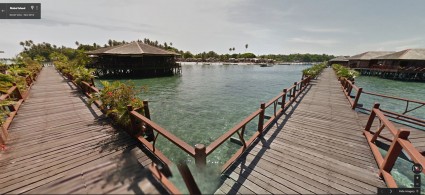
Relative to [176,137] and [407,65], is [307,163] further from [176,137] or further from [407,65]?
[407,65]

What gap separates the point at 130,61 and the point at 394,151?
1318 inches

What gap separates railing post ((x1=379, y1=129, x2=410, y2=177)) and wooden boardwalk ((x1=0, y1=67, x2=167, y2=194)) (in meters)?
4.77

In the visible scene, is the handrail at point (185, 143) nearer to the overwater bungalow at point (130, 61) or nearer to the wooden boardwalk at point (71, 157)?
the wooden boardwalk at point (71, 157)

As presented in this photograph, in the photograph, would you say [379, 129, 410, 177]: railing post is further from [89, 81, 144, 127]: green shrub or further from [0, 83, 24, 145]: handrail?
[0, 83, 24, 145]: handrail

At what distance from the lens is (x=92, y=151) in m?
4.77

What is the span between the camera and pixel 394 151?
3.72 m

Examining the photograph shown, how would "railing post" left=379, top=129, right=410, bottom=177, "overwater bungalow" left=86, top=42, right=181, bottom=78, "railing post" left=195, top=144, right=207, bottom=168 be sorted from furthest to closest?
"overwater bungalow" left=86, top=42, right=181, bottom=78 < "railing post" left=379, top=129, right=410, bottom=177 < "railing post" left=195, top=144, right=207, bottom=168

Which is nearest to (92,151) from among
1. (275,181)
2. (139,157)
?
(139,157)

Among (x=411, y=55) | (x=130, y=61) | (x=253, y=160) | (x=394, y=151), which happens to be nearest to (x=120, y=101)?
(x=253, y=160)

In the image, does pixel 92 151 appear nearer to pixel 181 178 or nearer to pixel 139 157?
pixel 139 157

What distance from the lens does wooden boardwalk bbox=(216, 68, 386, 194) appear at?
3.73 m

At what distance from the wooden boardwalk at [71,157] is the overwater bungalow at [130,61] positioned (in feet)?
72.0

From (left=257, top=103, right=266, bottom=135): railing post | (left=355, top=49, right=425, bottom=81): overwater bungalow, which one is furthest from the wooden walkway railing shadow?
(left=355, top=49, right=425, bottom=81): overwater bungalow

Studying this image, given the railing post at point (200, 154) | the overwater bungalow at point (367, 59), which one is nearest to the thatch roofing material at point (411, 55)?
the overwater bungalow at point (367, 59)
